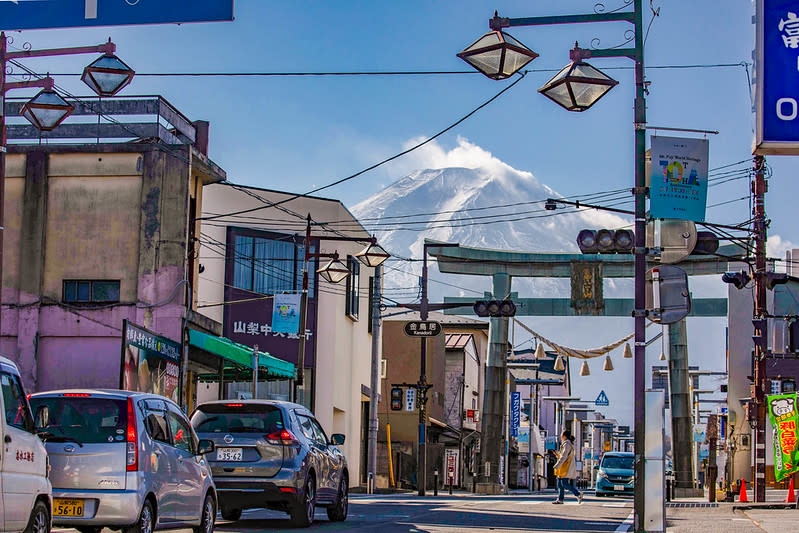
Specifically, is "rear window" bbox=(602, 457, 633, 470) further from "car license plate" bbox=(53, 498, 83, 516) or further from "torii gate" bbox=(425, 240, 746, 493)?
"car license plate" bbox=(53, 498, 83, 516)

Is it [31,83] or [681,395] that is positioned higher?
[31,83]

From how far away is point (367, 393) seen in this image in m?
48.4

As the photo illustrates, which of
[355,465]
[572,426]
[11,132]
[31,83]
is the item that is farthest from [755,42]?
[572,426]

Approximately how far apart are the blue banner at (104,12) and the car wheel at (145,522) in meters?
5.62

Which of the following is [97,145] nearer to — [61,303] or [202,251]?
[61,303]

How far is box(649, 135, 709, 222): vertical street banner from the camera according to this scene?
14.7 metres

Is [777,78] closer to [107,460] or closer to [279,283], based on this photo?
[107,460]

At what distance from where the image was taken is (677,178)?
48.2 feet

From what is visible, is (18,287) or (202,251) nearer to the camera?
(18,287)

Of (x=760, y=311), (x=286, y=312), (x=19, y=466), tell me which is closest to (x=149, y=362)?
(x=286, y=312)

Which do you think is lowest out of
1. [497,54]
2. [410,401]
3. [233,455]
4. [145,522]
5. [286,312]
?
[145,522]

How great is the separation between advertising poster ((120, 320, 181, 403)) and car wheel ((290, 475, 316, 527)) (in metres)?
6.57

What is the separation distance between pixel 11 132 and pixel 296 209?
15286 millimetres

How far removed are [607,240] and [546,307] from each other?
27.7 meters
